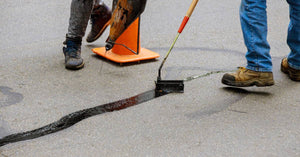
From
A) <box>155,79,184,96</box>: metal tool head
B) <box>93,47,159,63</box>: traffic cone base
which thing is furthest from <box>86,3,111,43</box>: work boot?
<box>155,79,184,96</box>: metal tool head

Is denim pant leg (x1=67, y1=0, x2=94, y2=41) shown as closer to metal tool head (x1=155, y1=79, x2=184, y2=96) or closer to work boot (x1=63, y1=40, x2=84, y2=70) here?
work boot (x1=63, y1=40, x2=84, y2=70)

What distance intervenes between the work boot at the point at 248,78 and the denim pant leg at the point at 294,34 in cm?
45

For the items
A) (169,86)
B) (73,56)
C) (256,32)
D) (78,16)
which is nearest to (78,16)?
(78,16)

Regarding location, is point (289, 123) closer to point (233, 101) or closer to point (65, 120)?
point (233, 101)

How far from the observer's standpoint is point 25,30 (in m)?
5.08

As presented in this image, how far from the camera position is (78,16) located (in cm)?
391

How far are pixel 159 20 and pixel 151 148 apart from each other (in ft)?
11.9

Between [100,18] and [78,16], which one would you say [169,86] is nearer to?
[78,16]

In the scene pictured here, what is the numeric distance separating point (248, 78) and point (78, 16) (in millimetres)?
1656

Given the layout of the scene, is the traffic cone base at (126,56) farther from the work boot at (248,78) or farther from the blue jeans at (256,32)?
the blue jeans at (256,32)

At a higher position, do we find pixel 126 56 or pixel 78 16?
pixel 78 16

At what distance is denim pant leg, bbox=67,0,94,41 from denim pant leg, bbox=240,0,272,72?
144 cm

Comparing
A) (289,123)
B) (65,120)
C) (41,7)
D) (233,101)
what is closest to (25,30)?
(41,7)

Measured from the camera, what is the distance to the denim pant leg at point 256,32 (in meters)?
3.25
